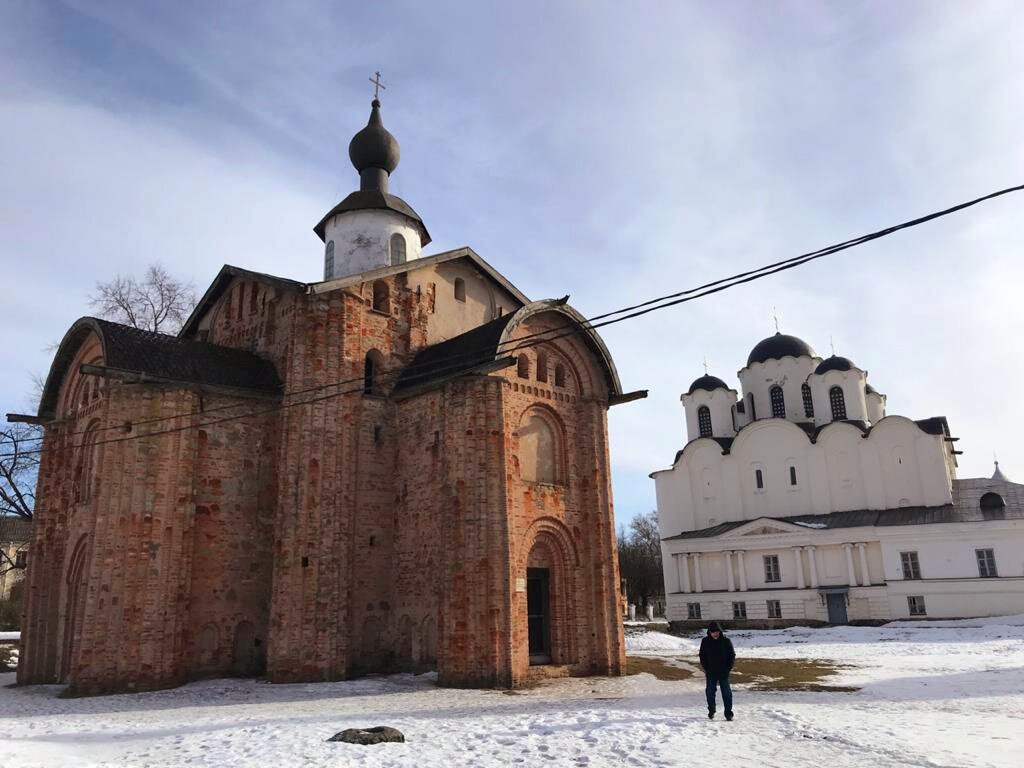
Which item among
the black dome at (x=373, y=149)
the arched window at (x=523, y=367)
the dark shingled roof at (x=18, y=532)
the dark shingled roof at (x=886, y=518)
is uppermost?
the black dome at (x=373, y=149)

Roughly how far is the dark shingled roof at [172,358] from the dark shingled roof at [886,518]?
82.8ft

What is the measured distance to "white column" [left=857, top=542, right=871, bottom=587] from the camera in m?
33.1

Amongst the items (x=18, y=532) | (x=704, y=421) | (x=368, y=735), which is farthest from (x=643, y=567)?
(x=368, y=735)

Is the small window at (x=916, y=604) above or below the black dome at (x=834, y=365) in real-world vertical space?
below

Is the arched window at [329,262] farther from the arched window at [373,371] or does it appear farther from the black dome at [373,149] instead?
the arched window at [373,371]

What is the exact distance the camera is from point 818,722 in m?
10.0

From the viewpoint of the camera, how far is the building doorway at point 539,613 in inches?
669

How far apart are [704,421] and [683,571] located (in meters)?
10.4

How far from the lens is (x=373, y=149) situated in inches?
903

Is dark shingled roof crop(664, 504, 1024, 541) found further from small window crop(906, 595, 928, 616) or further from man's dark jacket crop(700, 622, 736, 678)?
man's dark jacket crop(700, 622, 736, 678)

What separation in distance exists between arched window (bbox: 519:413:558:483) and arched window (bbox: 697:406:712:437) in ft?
93.3

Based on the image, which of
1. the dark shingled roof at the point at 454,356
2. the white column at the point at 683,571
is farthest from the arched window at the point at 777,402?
the dark shingled roof at the point at 454,356

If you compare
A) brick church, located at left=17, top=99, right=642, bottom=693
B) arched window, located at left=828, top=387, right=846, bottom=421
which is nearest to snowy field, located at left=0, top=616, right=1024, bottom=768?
brick church, located at left=17, top=99, right=642, bottom=693

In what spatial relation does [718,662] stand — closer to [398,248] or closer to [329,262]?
[398,248]
